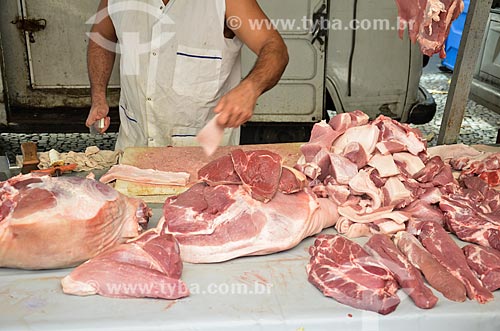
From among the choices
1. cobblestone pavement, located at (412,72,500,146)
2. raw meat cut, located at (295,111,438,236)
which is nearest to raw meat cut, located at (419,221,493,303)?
raw meat cut, located at (295,111,438,236)

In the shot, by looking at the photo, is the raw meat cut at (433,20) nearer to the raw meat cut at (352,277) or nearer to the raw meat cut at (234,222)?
the raw meat cut at (234,222)

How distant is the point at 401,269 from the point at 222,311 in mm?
776

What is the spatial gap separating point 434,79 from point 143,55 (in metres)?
8.71

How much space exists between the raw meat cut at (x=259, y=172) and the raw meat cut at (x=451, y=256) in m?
0.74

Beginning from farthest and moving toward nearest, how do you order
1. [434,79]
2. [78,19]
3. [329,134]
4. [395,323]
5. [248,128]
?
[434,79], [248,128], [78,19], [329,134], [395,323]

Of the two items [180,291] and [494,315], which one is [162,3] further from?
[494,315]

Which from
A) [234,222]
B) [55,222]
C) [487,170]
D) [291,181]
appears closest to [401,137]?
[487,170]

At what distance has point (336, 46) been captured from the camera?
232 inches

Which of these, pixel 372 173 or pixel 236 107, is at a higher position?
pixel 236 107

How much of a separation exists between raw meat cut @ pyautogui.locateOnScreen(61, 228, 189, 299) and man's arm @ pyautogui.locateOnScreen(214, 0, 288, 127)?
0.71m

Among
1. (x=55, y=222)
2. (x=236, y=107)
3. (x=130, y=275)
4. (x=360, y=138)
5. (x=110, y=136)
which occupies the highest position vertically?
(x=236, y=107)

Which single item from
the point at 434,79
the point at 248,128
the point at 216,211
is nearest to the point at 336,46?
the point at 248,128

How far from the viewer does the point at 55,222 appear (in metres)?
2.25

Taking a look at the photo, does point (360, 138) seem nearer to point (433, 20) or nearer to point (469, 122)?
point (433, 20)
